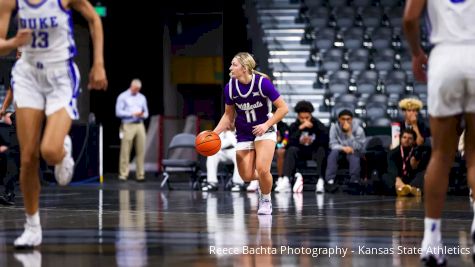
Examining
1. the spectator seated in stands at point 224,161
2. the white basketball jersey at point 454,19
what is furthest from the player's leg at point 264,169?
the spectator seated in stands at point 224,161

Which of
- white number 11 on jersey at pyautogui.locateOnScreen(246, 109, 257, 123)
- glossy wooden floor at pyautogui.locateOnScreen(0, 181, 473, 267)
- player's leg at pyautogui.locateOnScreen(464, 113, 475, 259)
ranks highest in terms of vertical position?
white number 11 on jersey at pyautogui.locateOnScreen(246, 109, 257, 123)

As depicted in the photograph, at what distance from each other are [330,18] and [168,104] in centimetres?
603

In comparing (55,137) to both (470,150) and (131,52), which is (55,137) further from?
(131,52)

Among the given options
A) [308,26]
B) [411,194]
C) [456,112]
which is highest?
[308,26]

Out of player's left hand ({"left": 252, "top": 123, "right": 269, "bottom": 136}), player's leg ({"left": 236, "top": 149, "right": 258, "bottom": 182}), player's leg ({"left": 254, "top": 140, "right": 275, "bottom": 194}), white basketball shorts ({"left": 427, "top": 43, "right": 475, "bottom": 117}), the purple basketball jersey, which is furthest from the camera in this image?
player's leg ({"left": 236, "top": 149, "right": 258, "bottom": 182})

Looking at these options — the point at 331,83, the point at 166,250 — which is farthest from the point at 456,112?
the point at 331,83

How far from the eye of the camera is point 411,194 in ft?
65.4

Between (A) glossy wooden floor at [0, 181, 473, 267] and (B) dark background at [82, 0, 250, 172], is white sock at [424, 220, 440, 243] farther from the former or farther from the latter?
(B) dark background at [82, 0, 250, 172]

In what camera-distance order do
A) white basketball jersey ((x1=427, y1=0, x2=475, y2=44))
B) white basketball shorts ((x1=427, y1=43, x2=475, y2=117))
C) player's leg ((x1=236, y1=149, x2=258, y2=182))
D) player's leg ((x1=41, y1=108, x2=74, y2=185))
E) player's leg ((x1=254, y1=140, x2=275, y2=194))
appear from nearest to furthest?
1. white basketball shorts ((x1=427, y1=43, x2=475, y2=117))
2. white basketball jersey ((x1=427, y1=0, x2=475, y2=44))
3. player's leg ((x1=41, y1=108, x2=74, y2=185))
4. player's leg ((x1=254, y1=140, x2=275, y2=194))
5. player's leg ((x1=236, y1=149, x2=258, y2=182))

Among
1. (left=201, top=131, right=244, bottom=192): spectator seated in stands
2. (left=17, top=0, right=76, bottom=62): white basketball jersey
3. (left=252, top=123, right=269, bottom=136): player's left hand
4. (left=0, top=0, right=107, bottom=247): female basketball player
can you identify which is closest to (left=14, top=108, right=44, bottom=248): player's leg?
(left=0, top=0, right=107, bottom=247): female basketball player

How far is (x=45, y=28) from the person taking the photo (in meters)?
8.83

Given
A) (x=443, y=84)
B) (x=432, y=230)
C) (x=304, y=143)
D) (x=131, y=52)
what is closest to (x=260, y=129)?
(x=432, y=230)

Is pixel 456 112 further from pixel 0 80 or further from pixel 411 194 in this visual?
pixel 0 80

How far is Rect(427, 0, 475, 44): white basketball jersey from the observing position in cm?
766
